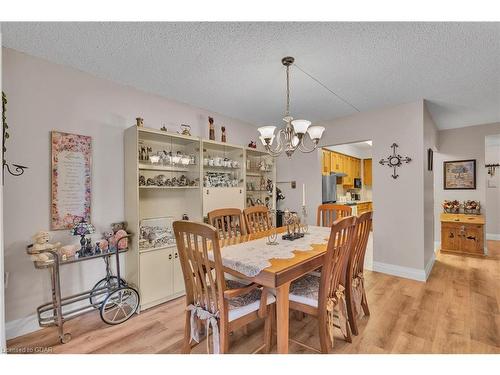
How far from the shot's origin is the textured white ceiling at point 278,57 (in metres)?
1.79

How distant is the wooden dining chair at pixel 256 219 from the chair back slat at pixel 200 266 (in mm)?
1112

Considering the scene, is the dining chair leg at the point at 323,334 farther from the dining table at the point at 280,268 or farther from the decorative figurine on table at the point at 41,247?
the decorative figurine on table at the point at 41,247

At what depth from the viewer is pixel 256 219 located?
286 centimetres

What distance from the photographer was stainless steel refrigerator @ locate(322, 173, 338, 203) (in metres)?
4.86

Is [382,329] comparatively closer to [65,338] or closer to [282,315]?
[282,315]

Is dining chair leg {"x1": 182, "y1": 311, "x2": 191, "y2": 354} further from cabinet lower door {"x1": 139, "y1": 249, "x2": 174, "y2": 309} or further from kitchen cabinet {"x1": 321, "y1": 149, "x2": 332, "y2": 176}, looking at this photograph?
kitchen cabinet {"x1": 321, "y1": 149, "x2": 332, "y2": 176}

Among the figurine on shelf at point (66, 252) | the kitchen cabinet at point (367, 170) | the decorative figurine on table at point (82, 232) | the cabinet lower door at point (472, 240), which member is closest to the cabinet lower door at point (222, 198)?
the decorative figurine on table at point (82, 232)

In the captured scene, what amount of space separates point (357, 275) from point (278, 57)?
2035 millimetres

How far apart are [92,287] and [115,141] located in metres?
1.51

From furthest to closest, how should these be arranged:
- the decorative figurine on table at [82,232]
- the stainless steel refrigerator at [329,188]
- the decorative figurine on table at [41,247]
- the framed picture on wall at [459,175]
Result: 1. the stainless steel refrigerator at [329,188]
2. the framed picture on wall at [459,175]
3. the decorative figurine on table at [82,232]
4. the decorative figurine on table at [41,247]

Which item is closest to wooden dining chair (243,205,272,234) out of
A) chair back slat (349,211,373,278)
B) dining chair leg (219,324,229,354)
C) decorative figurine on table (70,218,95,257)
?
chair back slat (349,211,373,278)

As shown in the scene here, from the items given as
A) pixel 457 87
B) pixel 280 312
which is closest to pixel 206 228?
pixel 280 312

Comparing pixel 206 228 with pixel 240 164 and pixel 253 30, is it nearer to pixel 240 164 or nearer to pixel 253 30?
pixel 253 30

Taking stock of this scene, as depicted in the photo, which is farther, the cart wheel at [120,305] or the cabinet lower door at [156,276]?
the cabinet lower door at [156,276]
